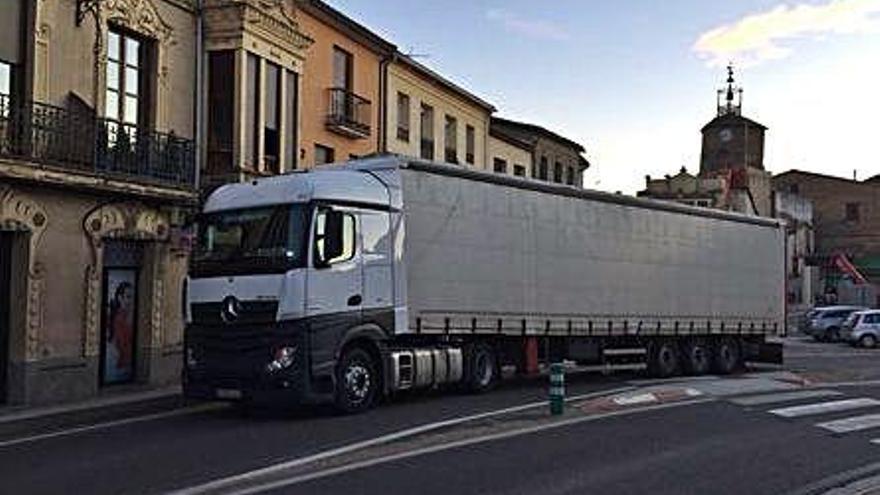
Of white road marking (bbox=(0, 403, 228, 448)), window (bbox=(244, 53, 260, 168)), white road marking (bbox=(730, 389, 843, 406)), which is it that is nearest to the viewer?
white road marking (bbox=(0, 403, 228, 448))

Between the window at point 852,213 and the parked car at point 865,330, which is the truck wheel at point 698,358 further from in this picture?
the window at point 852,213

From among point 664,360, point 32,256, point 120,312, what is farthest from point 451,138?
point 32,256

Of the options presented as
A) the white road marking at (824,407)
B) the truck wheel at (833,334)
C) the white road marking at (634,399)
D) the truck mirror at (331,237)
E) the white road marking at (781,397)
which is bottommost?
the white road marking at (824,407)

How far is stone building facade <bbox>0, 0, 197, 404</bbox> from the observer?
18.6m

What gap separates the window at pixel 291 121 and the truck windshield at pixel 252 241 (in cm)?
1008

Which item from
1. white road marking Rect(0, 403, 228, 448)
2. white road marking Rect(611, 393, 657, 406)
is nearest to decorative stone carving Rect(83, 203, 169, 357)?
white road marking Rect(0, 403, 228, 448)

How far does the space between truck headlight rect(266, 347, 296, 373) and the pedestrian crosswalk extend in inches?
293

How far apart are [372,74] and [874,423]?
19.1 metres

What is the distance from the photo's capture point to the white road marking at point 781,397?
61.9 ft

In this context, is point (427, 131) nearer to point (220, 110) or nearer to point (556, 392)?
point (220, 110)

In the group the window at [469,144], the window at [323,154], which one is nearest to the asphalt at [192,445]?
the window at [323,154]

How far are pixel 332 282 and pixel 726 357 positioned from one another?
13186mm

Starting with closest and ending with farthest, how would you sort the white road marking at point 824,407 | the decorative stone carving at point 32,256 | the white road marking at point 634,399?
the white road marking at point 824,407 → the white road marking at point 634,399 → the decorative stone carving at point 32,256

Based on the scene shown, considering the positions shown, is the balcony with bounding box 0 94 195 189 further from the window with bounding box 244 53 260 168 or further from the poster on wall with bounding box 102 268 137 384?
the window with bounding box 244 53 260 168
